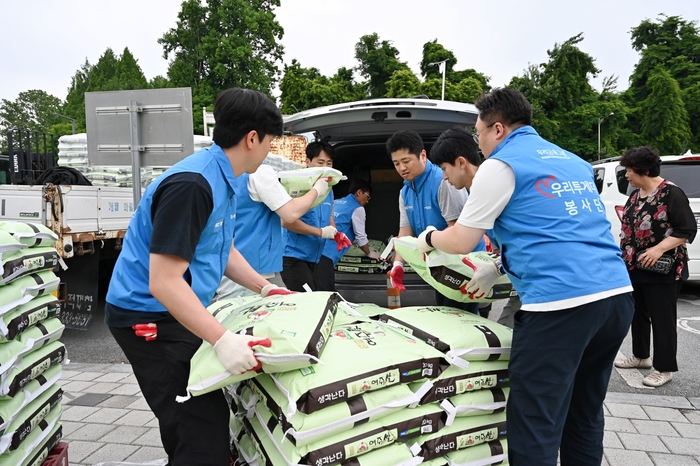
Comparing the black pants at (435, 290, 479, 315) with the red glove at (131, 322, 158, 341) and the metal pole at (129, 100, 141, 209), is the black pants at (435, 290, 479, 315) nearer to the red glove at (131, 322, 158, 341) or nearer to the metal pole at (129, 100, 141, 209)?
the red glove at (131, 322, 158, 341)

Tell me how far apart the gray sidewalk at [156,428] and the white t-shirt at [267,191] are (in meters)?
1.65

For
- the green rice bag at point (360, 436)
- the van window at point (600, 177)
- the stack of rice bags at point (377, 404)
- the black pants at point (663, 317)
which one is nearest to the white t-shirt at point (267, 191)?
the stack of rice bags at point (377, 404)

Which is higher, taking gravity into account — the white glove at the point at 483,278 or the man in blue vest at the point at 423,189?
the man in blue vest at the point at 423,189

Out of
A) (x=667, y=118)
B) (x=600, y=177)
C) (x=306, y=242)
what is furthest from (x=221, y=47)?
(x=306, y=242)

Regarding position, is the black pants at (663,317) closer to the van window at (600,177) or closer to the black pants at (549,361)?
the black pants at (549,361)

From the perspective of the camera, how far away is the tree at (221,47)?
3441cm

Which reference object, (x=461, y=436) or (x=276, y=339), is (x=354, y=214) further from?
(x=276, y=339)

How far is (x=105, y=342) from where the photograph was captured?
5852mm

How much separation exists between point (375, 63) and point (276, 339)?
3620 centimetres

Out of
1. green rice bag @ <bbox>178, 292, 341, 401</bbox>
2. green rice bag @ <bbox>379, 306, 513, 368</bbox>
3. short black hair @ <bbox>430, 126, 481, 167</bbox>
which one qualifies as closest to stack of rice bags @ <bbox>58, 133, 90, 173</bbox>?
short black hair @ <bbox>430, 126, 481, 167</bbox>

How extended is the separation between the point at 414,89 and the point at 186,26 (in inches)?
770

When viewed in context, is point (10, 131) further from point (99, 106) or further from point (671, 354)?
point (671, 354)

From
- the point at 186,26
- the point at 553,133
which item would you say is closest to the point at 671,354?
the point at 553,133

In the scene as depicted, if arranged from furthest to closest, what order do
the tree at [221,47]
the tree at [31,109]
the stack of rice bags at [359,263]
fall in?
the tree at [31,109], the tree at [221,47], the stack of rice bags at [359,263]
